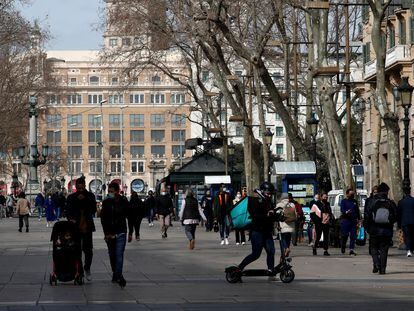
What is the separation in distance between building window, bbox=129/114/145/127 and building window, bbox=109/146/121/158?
3497mm

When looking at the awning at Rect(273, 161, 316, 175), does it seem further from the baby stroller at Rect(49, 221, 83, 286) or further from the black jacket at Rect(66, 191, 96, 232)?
the baby stroller at Rect(49, 221, 83, 286)

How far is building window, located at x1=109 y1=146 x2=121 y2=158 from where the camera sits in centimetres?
17262

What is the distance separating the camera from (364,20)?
240ft

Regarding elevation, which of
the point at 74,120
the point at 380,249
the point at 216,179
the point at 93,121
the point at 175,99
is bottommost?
the point at 380,249

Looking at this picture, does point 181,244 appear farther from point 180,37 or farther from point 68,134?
point 68,134

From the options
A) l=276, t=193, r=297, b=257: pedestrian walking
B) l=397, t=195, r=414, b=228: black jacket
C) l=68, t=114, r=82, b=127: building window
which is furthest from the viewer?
l=68, t=114, r=82, b=127: building window

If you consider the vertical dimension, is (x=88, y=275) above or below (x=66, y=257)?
below

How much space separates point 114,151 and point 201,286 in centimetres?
15107

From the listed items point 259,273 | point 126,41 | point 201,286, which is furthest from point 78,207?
point 126,41

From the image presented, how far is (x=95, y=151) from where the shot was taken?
6649 inches

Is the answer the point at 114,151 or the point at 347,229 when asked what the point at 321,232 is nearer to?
the point at 347,229

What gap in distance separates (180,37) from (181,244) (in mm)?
26714

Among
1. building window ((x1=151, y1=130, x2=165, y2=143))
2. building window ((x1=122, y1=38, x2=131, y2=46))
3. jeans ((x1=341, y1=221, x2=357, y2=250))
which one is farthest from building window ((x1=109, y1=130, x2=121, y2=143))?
jeans ((x1=341, y1=221, x2=357, y2=250))

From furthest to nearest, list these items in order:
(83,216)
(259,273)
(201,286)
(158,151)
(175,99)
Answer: (158,151) → (175,99) → (83,216) → (259,273) → (201,286)
